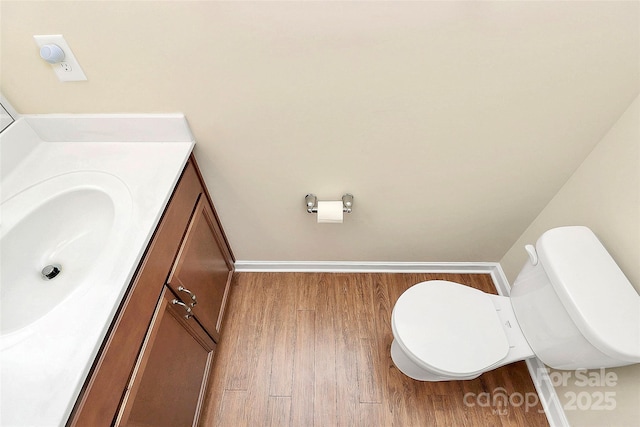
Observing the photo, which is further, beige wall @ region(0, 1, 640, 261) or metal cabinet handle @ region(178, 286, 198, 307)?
metal cabinet handle @ region(178, 286, 198, 307)

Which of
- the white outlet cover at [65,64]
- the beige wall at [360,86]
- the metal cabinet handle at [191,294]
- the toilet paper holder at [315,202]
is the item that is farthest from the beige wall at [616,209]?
the white outlet cover at [65,64]

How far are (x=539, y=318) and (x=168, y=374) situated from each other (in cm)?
130

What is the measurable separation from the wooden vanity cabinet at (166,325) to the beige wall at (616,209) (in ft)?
4.84

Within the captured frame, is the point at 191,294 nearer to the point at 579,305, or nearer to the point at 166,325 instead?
the point at 166,325

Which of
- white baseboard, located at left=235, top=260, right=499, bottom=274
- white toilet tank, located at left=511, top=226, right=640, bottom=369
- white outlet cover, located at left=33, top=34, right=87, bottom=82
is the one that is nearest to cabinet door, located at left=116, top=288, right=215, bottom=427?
white baseboard, located at left=235, top=260, right=499, bottom=274

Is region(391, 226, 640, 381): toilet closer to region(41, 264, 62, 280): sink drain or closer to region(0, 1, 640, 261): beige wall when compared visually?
region(0, 1, 640, 261): beige wall

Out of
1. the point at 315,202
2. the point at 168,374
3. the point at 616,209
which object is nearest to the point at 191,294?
the point at 168,374

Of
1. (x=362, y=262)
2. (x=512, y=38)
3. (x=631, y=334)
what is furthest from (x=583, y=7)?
(x=362, y=262)

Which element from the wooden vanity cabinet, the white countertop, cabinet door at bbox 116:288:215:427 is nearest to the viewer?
the white countertop

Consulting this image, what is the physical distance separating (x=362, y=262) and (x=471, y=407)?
834mm

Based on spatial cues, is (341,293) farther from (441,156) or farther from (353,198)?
(441,156)

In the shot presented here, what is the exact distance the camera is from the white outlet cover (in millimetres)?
976

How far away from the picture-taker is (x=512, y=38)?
3.14 feet

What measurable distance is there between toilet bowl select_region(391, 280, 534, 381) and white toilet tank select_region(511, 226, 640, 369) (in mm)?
101
